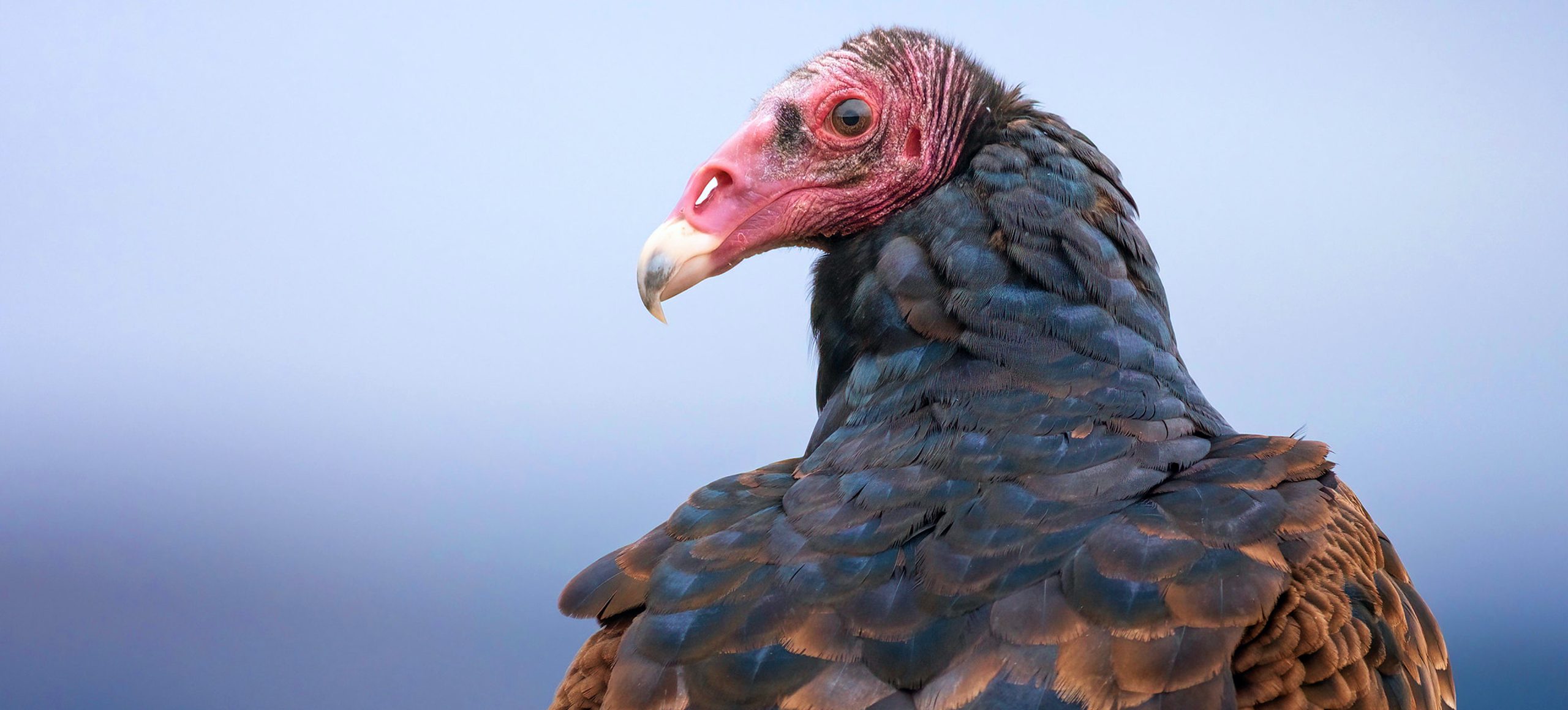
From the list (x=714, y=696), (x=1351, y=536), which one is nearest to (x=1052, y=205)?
(x=1351, y=536)

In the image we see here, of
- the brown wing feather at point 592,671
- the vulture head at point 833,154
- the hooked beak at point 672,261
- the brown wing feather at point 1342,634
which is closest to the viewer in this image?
the brown wing feather at point 1342,634

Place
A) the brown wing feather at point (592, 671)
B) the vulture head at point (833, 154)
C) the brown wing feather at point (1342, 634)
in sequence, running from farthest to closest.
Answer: the vulture head at point (833, 154) → the brown wing feather at point (592, 671) → the brown wing feather at point (1342, 634)

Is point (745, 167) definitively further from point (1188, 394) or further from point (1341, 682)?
point (1341, 682)

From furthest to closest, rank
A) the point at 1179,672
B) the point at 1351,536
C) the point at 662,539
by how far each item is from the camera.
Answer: the point at 662,539 < the point at 1351,536 < the point at 1179,672

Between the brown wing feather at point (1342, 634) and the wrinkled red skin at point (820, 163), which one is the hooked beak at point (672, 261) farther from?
the brown wing feather at point (1342, 634)

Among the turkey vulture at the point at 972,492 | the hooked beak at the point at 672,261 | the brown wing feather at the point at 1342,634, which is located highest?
the hooked beak at the point at 672,261

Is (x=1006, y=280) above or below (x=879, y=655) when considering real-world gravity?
above

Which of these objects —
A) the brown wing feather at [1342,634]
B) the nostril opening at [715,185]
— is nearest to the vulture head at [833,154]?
the nostril opening at [715,185]
